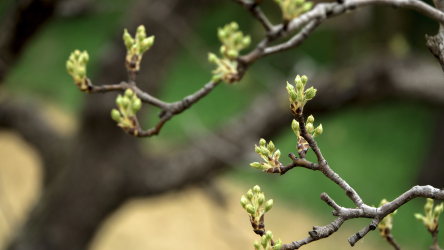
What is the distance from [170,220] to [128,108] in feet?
18.9

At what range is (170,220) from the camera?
6.53m

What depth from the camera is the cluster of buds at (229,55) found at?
1.08 meters

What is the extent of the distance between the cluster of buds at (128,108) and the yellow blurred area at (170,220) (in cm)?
468

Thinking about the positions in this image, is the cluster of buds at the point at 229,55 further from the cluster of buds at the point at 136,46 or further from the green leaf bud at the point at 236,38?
the cluster of buds at the point at 136,46

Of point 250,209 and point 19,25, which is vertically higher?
point 19,25

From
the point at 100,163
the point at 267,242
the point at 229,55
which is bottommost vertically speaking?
the point at 100,163

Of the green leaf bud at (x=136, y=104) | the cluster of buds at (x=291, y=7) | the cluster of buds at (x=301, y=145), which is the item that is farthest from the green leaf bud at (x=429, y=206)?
the green leaf bud at (x=136, y=104)

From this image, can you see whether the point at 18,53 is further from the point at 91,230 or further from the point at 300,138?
the point at 300,138

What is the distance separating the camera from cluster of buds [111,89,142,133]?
1.01 meters

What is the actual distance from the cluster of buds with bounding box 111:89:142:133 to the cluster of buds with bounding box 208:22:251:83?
Answer: 0.75ft

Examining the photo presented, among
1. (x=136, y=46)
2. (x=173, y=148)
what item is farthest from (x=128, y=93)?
(x=173, y=148)

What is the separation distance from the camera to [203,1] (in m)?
3.06

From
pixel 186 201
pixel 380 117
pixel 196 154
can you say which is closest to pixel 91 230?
pixel 196 154

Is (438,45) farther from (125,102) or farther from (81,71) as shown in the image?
(81,71)
